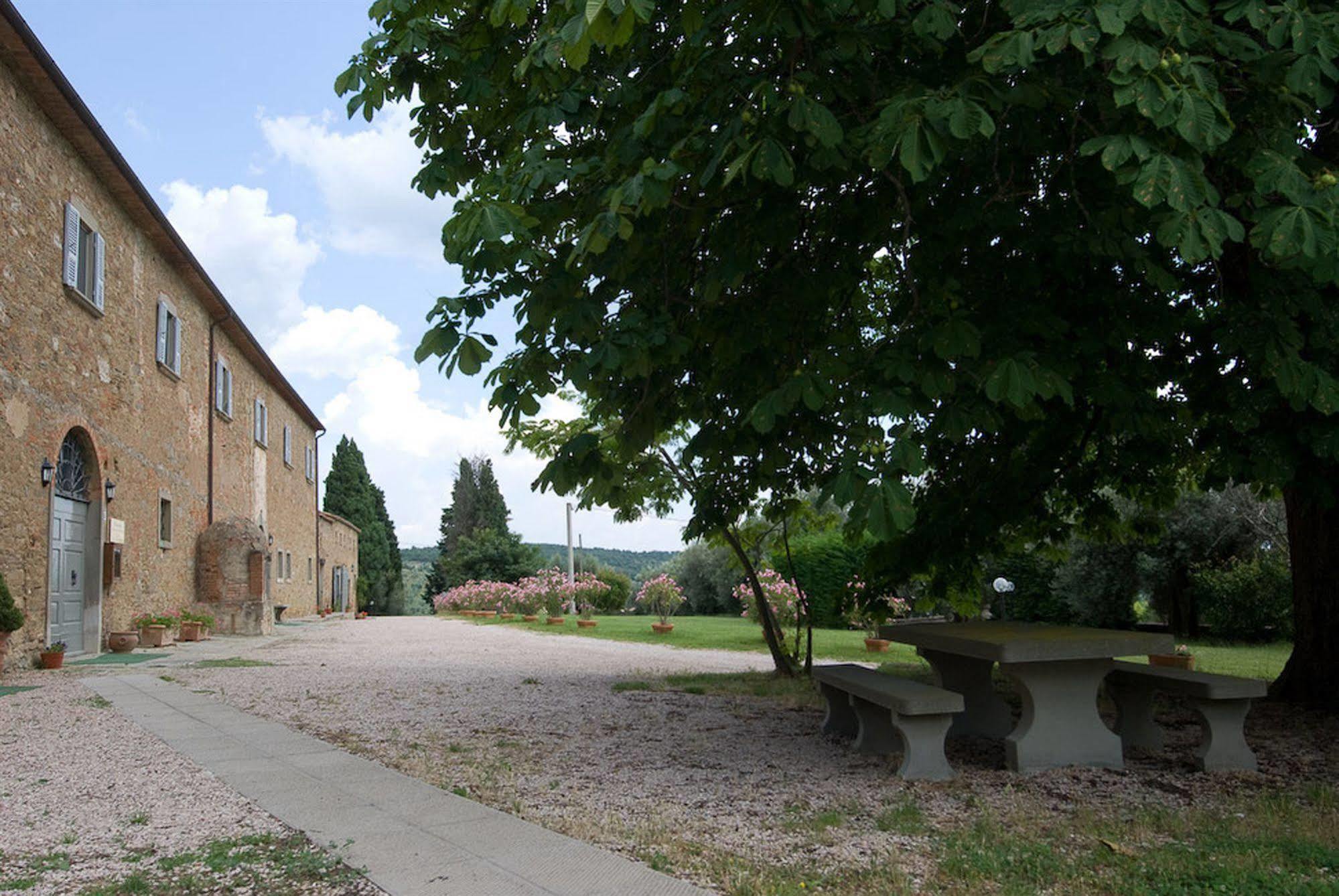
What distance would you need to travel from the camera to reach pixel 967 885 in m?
3.54

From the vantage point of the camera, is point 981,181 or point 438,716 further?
point 438,716

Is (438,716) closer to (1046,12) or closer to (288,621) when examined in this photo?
(1046,12)

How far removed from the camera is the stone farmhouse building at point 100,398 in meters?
11.0

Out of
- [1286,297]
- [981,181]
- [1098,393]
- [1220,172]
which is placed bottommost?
[1098,393]

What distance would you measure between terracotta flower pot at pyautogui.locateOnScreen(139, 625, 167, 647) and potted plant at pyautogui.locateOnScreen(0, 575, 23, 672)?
16.4 feet

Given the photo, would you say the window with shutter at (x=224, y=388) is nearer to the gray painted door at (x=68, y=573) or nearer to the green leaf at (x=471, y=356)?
the gray painted door at (x=68, y=573)

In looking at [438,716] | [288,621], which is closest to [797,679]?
[438,716]

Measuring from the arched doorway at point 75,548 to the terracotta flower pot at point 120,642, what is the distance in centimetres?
39

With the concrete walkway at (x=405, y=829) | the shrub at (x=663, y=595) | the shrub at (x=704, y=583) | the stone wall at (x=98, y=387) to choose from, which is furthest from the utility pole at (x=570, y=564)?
the concrete walkway at (x=405, y=829)

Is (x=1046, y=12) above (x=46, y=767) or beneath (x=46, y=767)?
above

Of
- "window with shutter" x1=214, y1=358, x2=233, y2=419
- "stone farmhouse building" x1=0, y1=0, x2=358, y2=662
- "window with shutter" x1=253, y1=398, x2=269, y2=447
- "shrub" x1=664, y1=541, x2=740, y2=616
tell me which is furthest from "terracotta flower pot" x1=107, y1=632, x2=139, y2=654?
"shrub" x1=664, y1=541, x2=740, y2=616

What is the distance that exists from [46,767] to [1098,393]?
6.48 meters

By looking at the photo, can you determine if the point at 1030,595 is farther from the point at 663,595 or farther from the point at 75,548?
the point at 75,548

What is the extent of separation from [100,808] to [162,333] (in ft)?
45.1
